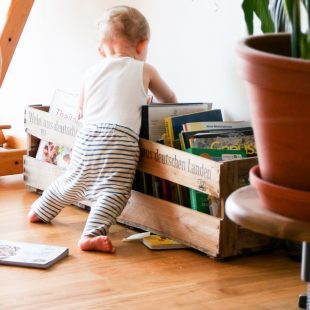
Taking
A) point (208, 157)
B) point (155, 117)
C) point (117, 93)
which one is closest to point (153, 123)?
point (155, 117)

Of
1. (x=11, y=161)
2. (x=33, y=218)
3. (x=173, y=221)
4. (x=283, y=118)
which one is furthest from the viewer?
(x=11, y=161)

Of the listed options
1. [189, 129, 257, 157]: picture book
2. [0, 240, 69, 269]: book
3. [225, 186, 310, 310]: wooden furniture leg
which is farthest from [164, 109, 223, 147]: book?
[225, 186, 310, 310]: wooden furniture leg

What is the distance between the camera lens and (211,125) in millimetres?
1849

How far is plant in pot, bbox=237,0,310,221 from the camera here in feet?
2.11

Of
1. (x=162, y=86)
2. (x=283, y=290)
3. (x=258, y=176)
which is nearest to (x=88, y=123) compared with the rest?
(x=162, y=86)

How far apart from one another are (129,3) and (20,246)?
0.97 metres

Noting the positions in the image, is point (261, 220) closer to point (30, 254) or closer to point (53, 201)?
point (30, 254)

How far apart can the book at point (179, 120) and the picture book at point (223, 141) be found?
0.12 metres

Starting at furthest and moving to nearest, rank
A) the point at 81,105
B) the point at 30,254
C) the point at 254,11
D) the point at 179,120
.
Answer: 1. the point at 81,105
2. the point at 179,120
3. the point at 30,254
4. the point at 254,11

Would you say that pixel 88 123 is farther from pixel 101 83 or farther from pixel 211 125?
pixel 211 125

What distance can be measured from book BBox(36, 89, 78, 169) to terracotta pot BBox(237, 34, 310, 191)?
5.12 feet

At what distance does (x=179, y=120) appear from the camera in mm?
1887

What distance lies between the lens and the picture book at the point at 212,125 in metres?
1.83

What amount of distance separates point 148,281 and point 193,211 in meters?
0.25
